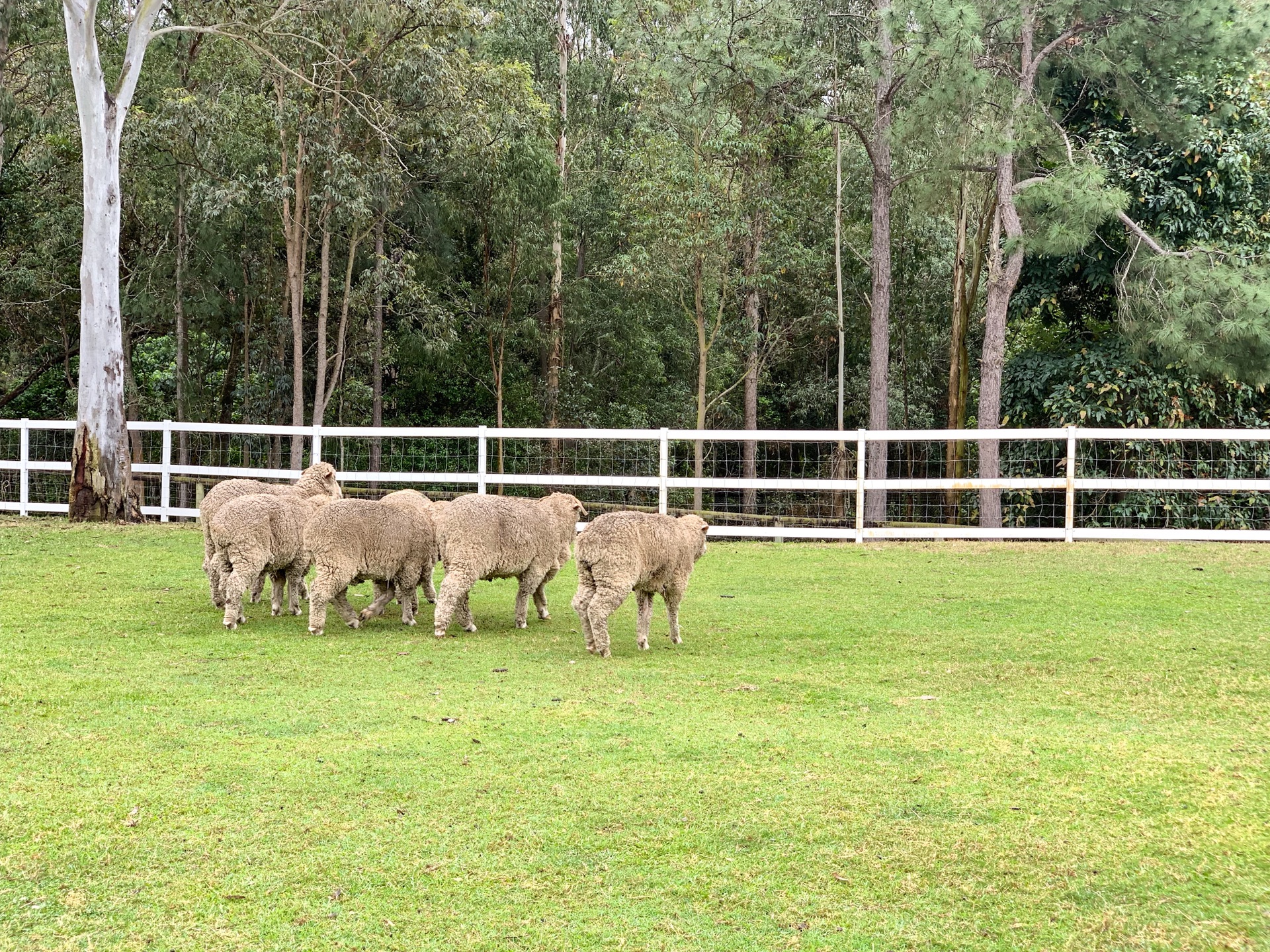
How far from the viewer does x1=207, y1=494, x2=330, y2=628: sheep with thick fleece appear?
8867mm

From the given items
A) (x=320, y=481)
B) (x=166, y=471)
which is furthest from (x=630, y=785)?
(x=166, y=471)

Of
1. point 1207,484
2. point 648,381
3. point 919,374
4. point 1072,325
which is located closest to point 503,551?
point 1207,484

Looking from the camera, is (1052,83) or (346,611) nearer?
(346,611)

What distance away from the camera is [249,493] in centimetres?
1004

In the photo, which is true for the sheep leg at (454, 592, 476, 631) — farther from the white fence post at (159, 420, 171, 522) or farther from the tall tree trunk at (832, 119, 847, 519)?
the tall tree trunk at (832, 119, 847, 519)

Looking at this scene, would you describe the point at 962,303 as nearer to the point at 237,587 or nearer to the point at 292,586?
the point at 292,586

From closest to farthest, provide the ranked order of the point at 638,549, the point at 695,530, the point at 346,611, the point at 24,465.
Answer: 1. the point at 638,549
2. the point at 695,530
3. the point at 346,611
4. the point at 24,465

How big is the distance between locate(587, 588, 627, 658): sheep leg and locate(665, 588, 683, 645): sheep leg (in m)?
0.67

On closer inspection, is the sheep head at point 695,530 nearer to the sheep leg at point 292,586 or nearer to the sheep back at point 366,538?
the sheep back at point 366,538

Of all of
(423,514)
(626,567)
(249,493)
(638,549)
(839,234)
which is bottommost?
(626,567)

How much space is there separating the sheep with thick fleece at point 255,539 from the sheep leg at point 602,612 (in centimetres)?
229

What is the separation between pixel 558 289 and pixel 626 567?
24.1m

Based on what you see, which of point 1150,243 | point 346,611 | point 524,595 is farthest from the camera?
point 1150,243

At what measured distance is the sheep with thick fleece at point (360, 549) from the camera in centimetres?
877
